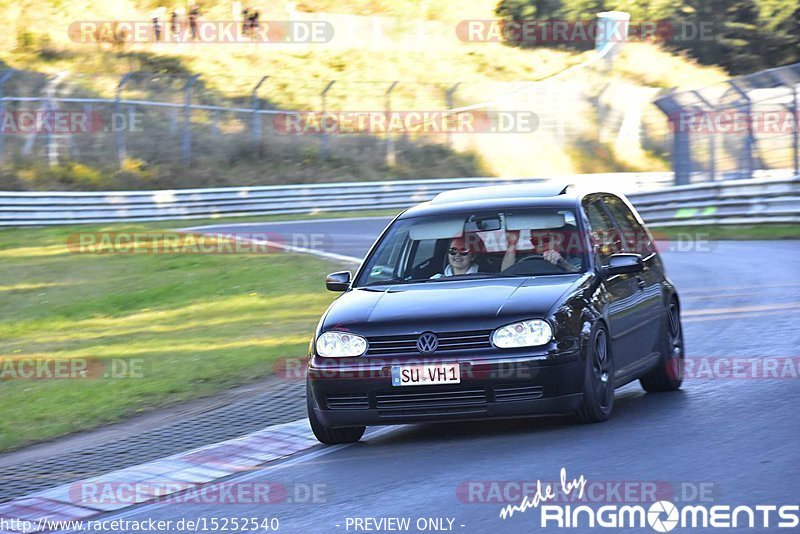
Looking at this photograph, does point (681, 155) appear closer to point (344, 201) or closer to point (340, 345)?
point (344, 201)

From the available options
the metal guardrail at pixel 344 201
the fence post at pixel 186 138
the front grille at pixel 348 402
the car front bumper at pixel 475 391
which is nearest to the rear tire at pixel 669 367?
the car front bumper at pixel 475 391

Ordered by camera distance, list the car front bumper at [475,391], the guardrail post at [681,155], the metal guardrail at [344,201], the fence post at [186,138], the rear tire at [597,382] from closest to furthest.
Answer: the car front bumper at [475,391], the rear tire at [597,382], the metal guardrail at [344,201], the guardrail post at [681,155], the fence post at [186,138]

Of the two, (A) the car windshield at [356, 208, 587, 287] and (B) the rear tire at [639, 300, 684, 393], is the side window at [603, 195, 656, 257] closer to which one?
(B) the rear tire at [639, 300, 684, 393]

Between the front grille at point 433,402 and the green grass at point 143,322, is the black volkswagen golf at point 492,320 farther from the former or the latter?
the green grass at point 143,322

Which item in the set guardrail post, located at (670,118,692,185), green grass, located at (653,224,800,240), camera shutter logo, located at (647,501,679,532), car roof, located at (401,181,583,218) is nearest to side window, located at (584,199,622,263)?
car roof, located at (401,181,583,218)

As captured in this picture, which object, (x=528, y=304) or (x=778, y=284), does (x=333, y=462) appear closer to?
(x=528, y=304)

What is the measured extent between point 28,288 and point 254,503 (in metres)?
14.4

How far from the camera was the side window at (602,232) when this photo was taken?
9.39 m

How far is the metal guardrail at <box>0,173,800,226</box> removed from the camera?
2756 centimetres

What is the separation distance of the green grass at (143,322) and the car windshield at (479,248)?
9.48 ft

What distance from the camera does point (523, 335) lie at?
8094 mm

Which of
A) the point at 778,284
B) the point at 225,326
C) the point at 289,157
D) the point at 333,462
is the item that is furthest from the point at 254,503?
the point at 289,157

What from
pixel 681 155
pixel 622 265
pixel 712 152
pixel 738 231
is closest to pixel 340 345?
pixel 622 265

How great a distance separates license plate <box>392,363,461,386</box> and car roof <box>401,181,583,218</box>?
1.72m
